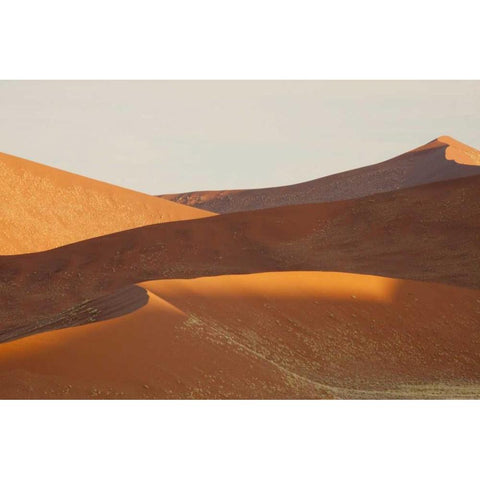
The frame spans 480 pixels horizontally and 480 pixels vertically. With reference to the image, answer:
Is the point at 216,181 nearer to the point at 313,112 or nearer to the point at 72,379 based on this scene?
the point at 313,112

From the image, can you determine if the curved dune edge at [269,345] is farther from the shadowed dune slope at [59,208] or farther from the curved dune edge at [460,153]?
the curved dune edge at [460,153]

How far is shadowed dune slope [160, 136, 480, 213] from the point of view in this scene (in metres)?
66.1

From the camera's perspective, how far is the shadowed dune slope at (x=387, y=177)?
66.1m

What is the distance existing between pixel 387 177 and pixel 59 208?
35.0 m

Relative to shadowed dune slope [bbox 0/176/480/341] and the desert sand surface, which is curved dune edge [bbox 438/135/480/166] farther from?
shadowed dune slope [bbox 0/176/480/341]

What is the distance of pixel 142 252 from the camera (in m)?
30.9

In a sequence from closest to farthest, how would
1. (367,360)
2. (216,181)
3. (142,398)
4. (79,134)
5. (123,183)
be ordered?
(142,398), (367,360), (79,134), (123,183), (216,181)

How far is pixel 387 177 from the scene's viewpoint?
71.3m

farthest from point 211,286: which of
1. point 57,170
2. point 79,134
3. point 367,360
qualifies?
point 57,170

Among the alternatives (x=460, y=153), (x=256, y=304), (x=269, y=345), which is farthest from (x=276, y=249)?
(x=460, y=153)

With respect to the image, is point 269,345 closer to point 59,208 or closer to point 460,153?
point 59,208

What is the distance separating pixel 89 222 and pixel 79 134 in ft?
17.2

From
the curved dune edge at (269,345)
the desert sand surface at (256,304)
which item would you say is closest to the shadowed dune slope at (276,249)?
the desert sand surface at (256,304)

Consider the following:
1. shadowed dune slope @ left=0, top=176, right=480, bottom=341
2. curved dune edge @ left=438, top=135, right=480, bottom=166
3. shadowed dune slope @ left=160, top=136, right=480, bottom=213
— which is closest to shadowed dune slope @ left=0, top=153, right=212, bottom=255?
shadowed dune slope @ left=0, top=176, right=480, bottom=341
